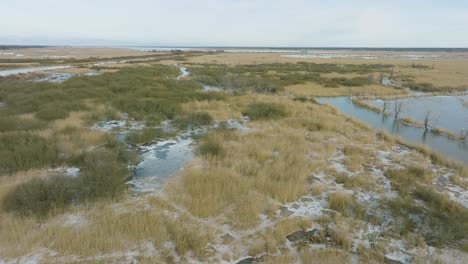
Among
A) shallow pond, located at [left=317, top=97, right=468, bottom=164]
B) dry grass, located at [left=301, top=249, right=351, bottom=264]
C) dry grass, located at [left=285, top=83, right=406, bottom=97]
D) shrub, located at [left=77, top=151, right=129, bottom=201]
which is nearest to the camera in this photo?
dry grass, located at [left=301, top=249, right=351, bottom=264]

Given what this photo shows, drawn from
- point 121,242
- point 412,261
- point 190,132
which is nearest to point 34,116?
point 190,132

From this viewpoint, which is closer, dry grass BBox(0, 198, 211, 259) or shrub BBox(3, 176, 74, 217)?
dry grass BBox(0, 198, 211, 259)

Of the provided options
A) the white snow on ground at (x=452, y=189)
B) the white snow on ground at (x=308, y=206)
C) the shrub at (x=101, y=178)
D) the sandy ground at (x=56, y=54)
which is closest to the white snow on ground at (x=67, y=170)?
the shrub at (x=101, y=178)

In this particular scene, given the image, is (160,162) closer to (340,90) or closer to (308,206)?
(308,206)

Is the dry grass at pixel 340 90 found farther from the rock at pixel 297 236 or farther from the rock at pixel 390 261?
the rock at pixel 390 261

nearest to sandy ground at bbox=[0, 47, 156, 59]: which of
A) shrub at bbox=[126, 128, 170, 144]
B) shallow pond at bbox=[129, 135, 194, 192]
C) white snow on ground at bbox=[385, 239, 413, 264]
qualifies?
shrub at bbox=[126, 128, 170, 144]

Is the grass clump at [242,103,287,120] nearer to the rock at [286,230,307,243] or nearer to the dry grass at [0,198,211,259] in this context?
the rock at [286,230,307,243]

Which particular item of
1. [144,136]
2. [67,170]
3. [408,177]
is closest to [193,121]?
[144,136]
